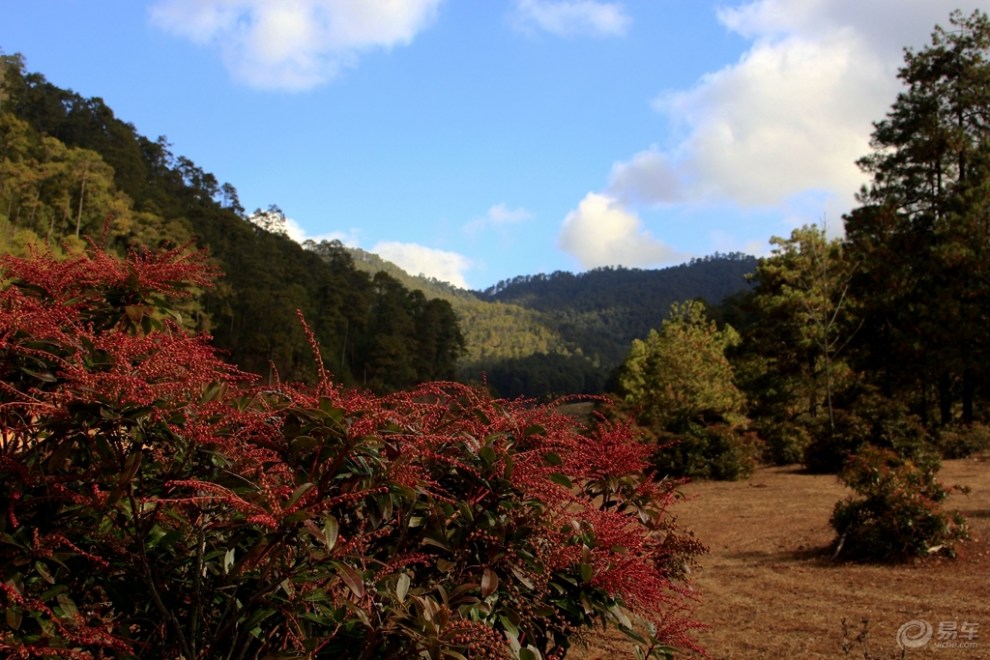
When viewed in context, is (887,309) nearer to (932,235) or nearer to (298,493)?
(932,235)

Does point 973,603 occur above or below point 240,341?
below

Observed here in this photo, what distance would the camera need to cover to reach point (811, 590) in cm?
677

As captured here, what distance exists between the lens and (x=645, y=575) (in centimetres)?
215

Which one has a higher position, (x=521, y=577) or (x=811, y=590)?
(x=521, y=577)

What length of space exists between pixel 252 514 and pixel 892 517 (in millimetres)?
7673

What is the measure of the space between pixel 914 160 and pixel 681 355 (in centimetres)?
1143

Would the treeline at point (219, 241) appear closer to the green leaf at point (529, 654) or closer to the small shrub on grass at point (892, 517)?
the small shrub on grass at point (892, 517)

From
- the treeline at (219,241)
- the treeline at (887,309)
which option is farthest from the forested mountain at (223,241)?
the treeline at (887,309)

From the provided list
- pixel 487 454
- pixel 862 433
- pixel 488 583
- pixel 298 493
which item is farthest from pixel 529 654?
pixel 862 433

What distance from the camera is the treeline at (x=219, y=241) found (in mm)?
39031

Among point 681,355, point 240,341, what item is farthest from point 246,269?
point 681,355

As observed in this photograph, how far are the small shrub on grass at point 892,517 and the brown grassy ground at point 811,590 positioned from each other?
8.1 inches

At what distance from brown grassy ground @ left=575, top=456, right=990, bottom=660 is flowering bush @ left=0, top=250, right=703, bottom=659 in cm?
89

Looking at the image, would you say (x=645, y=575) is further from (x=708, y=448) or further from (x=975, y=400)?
(x=975, y=400)
